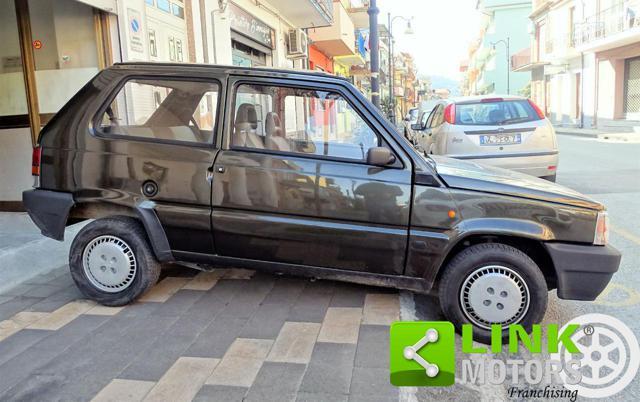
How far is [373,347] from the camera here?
127 inches

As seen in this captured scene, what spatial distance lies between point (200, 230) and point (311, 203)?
86 centimetres

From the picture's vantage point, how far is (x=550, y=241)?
329cm

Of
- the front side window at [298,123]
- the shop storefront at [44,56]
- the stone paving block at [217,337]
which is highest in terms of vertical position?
the shop storefront at [44,56]

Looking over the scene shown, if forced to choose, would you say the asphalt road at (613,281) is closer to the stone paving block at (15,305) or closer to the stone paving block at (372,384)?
the stone paving block at (372,384)

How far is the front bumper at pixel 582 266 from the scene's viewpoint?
324 centimetres

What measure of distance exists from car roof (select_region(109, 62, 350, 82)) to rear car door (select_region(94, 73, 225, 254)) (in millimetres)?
74

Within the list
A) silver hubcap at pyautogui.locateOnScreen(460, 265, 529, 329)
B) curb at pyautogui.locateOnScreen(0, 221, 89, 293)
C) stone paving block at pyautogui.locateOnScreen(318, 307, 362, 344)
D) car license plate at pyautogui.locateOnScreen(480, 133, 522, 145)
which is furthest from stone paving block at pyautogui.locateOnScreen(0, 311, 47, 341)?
car license plate at pyautogui.locateOnScreen(480, 133, 522, 145)

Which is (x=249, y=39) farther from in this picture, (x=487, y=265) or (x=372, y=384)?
(x=372, y=384)

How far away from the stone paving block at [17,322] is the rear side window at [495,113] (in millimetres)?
6186

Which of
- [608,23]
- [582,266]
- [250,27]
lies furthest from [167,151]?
[608,23]

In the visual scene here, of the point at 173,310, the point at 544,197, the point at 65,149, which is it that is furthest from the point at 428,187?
the point at 65,149

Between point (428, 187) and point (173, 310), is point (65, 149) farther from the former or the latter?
point (428, 187)

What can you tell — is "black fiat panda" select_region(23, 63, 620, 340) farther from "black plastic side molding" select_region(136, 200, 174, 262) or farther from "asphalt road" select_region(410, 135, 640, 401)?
"asphalt road" select_region(410, 135, 640, 401)

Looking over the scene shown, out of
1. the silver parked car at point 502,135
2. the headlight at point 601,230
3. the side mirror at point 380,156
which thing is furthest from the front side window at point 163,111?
the silver parked car at point 502,135
